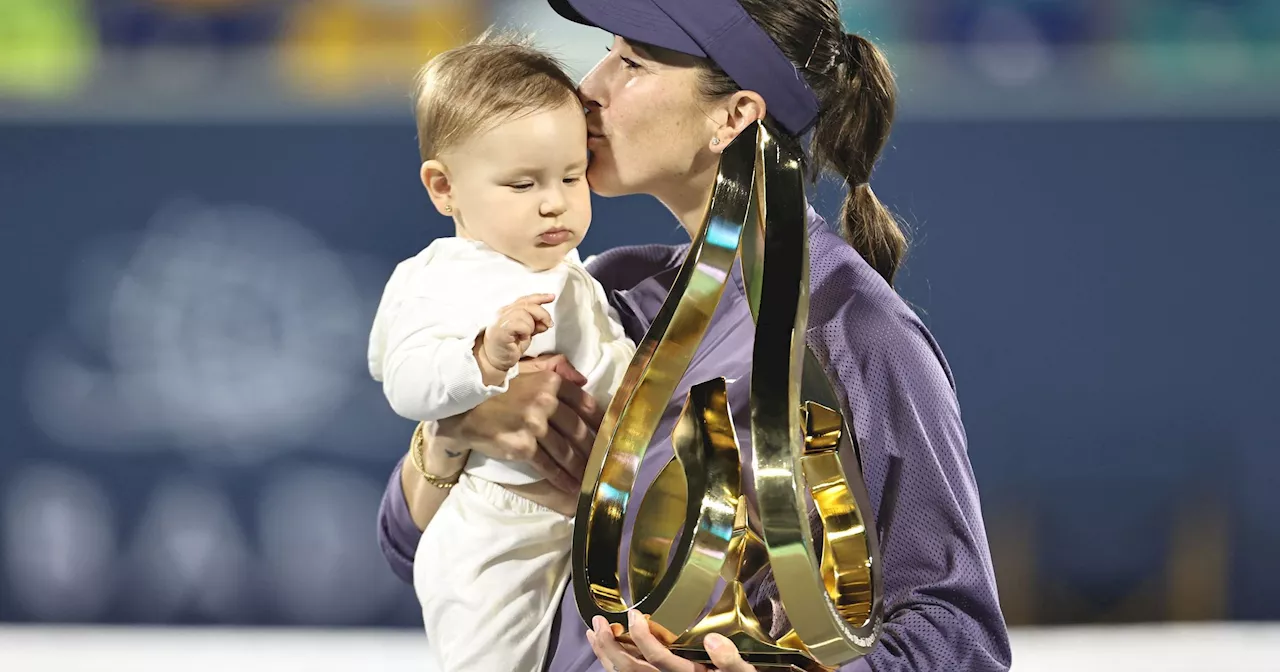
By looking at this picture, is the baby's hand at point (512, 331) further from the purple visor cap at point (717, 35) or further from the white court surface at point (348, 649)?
the white court surface at point (348, 649)

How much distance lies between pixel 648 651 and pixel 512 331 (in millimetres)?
310

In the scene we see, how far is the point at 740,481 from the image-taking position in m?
1.10

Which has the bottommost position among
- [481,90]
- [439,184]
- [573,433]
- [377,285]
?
[377,285]

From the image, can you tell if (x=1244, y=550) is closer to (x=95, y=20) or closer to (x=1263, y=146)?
(x=1263, y=146)

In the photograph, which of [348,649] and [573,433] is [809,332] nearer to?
[573,433]

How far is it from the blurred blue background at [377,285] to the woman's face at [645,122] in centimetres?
178

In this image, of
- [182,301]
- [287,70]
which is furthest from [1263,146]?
[182,301]

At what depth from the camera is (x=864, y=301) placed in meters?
1.28

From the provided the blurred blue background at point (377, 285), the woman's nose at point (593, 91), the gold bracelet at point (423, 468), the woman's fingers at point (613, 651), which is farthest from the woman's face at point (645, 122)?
the blurred blue background at point (377, 285)

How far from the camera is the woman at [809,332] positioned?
1.18 metres

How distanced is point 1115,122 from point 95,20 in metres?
2.34

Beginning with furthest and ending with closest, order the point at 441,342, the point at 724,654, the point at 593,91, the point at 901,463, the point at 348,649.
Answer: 1. the point at 348,649
2. the point at 593,91
3. the point at 441,342
4. the point at 901,463
5. the point at 724,654

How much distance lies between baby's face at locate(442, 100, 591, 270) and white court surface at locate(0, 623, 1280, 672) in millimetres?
1884

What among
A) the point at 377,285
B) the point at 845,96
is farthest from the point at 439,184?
the point at 377,285
